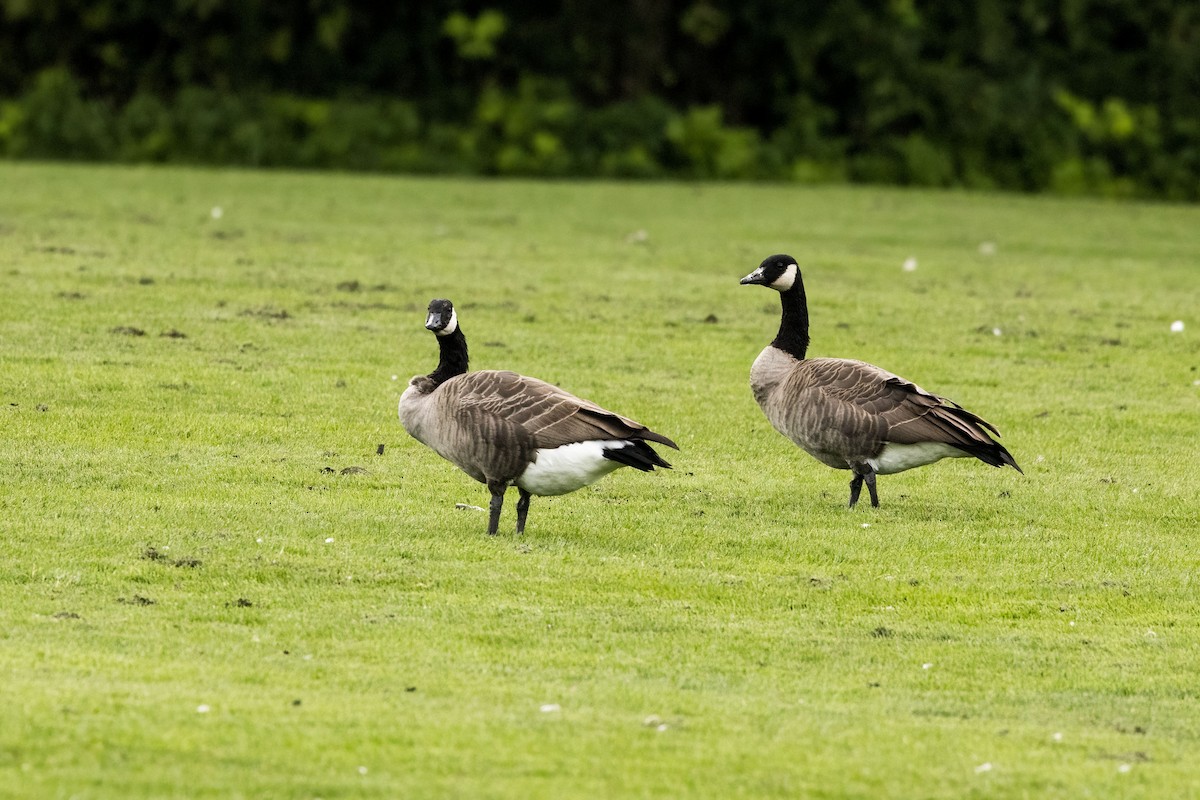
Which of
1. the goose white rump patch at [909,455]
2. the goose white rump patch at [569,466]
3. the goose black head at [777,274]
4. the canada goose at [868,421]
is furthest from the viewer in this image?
the goose black head at [777,274]

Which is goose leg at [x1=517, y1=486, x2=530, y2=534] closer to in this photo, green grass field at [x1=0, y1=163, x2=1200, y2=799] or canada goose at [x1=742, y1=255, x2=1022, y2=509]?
green grass field at [x1=0, y1=163, x2=1200, y2=799]

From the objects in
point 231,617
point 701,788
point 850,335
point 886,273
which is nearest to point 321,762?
point 701,788

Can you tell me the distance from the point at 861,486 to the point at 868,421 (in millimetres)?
699

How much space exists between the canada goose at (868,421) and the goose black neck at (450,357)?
2.10 metres

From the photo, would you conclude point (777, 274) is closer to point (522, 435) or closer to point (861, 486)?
point (861, 486)

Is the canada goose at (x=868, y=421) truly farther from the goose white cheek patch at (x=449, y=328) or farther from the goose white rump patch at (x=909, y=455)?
the goose white cheek patch at (x=449, y=328)

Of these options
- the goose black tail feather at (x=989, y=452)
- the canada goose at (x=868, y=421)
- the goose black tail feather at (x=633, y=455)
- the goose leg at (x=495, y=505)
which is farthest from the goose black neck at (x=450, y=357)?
the goose black tail feather at (x=989, y=452)

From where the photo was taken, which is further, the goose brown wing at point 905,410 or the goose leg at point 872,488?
the goose leg at point 872,488

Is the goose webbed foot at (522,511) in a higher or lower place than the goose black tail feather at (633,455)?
lower

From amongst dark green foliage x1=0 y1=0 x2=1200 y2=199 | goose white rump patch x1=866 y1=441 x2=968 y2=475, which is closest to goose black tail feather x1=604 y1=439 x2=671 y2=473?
goose white rump patch x1=866 y1=441 x2=968 y2=475

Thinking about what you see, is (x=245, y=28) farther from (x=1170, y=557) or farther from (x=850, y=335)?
(x=1170, y=557)

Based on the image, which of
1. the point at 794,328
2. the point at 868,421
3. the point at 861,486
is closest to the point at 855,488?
the point at 861,486

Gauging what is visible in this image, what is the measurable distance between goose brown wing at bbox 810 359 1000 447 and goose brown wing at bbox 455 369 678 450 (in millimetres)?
1765

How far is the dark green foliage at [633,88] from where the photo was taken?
121 ft
